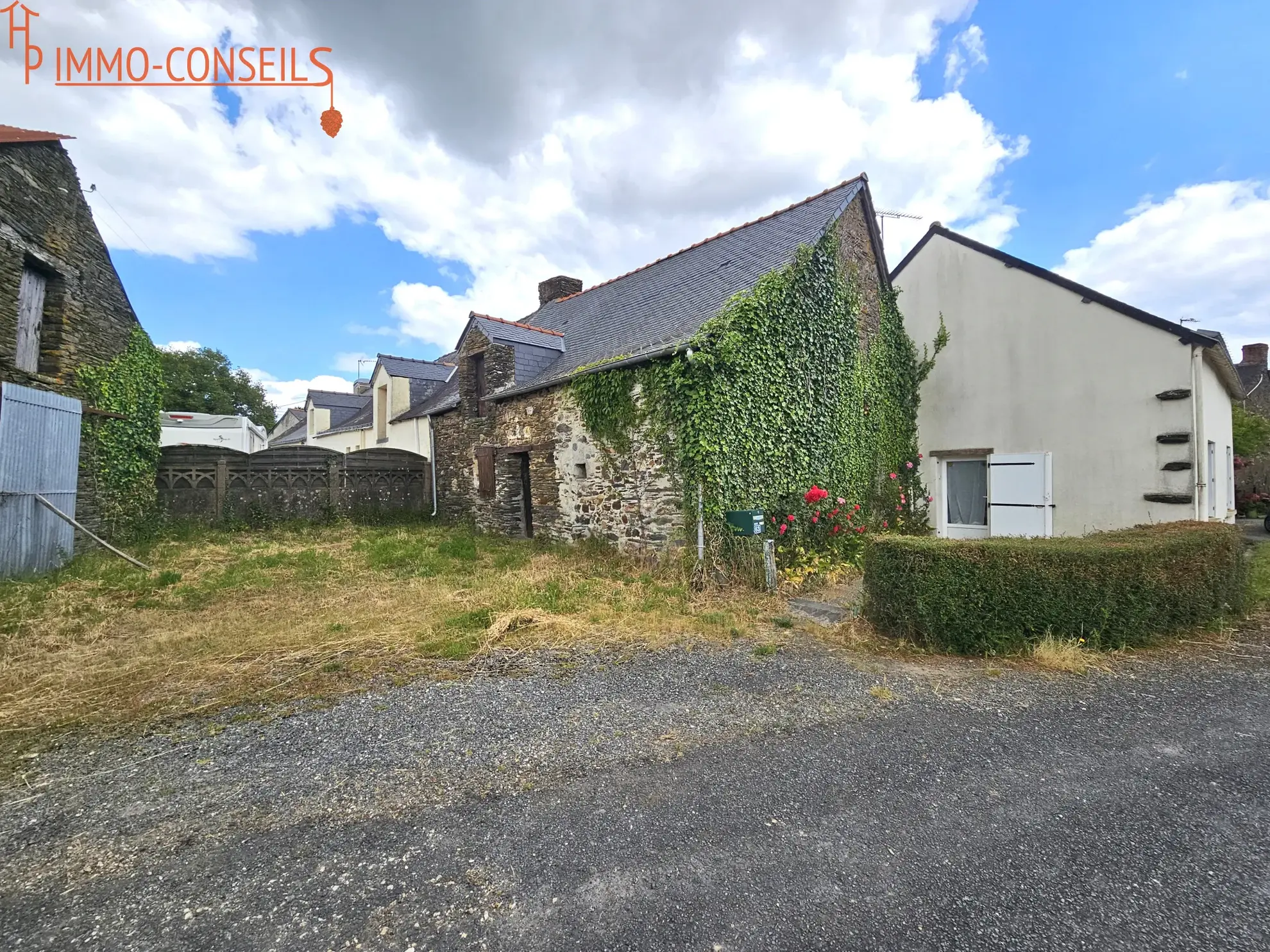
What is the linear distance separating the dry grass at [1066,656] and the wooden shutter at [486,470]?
9.84m

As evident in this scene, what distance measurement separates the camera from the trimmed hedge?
447cm

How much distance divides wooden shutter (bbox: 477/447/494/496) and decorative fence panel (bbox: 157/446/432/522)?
10.4 feet

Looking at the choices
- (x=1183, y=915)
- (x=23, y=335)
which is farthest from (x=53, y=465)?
(x=1183, y=915)

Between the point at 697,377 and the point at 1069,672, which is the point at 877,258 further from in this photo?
the point at 1069,672

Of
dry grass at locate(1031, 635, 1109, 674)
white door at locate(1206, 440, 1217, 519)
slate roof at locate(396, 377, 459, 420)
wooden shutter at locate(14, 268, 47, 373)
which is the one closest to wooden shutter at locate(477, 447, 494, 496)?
slate roof at locate(396, 377, 459, 420)

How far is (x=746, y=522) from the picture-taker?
6.96m

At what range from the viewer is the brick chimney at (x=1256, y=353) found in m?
23.6

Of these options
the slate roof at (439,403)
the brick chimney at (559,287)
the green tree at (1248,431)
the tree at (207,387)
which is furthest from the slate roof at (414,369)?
the tree at (207,387)

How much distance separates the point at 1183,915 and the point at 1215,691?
2.79 m

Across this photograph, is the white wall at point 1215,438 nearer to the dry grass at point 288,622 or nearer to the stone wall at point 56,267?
the dry grass at point 288,622

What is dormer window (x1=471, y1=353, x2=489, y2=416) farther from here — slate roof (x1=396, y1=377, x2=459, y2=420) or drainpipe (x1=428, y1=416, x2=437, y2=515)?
drainpipe (x1=428, y1=416, x2=437, y2=515)

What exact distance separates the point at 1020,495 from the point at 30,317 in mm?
15380

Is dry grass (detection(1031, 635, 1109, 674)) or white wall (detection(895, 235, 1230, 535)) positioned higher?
white wall (detection(895, 235, 1230, 535))

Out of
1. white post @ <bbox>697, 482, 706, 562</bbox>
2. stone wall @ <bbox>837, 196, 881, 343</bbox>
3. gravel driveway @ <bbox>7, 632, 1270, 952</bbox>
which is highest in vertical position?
stone wall @ <bbox>837, 196, 881, 343</bbox>
